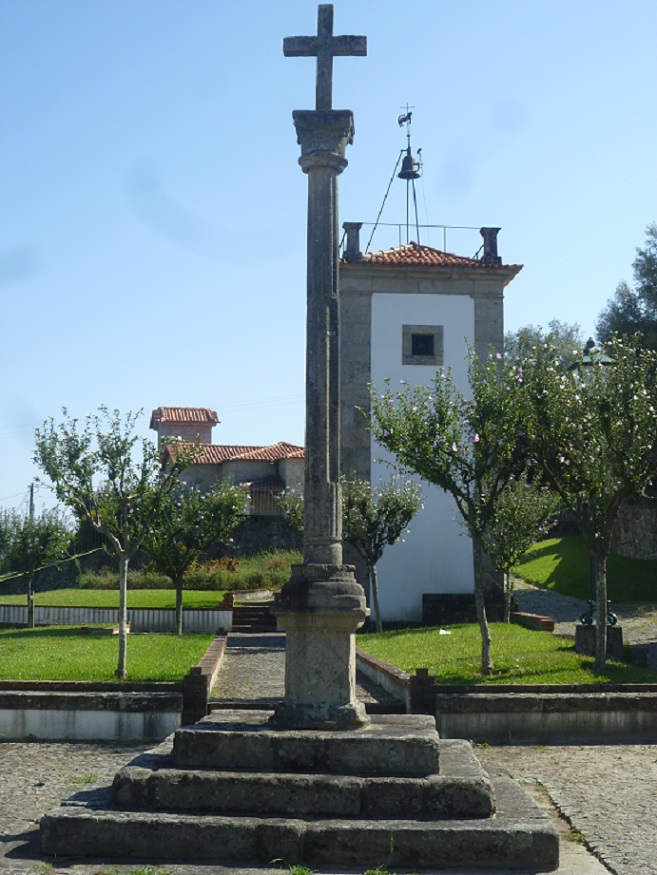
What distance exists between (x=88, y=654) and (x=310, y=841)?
11104 mm

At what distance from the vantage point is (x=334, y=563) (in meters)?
7.53

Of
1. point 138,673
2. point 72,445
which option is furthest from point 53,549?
point 138,673

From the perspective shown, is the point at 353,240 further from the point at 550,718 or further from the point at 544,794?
the point at 544,794

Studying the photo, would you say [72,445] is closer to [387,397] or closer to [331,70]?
[387,397]

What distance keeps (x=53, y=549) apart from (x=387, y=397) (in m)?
11.3

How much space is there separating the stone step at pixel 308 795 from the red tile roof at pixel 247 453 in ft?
116

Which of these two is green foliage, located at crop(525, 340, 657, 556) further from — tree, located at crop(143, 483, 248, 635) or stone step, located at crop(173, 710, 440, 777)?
tree, located at crop(143, 483, 248, 635)

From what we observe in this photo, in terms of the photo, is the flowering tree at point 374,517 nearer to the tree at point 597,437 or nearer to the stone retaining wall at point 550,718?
the tree at point 597,437

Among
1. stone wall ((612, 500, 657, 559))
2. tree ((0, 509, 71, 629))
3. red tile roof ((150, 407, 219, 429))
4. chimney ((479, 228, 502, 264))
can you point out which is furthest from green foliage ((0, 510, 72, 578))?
red tile roof ((150, 407, 219, 429))

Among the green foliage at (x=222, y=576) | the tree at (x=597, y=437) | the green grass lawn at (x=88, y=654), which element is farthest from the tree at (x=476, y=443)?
the green foliage at (x=222, y=576)

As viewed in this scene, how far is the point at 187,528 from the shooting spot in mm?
22641

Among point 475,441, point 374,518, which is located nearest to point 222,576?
point 374,518

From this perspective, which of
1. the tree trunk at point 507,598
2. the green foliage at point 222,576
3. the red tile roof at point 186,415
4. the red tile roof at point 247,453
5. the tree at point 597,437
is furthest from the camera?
the red tile roof at point 186,415

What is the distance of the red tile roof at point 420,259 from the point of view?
80.4ft
